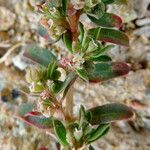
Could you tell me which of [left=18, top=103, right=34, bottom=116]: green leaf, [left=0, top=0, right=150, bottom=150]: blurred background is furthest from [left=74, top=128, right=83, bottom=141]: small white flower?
[left=0, top=0, right=150, bottom=150]: blurred background

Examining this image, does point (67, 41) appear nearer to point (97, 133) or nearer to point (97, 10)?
point (97, 10)

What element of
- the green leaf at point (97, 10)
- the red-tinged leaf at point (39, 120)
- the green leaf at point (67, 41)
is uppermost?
the green leaf at point (97, 10)

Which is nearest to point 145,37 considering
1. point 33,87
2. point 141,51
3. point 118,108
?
point 141,51

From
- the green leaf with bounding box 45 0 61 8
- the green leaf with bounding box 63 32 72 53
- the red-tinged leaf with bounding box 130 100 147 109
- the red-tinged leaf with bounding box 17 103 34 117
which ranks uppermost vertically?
the green leaf with bounding box 45 0 61 8

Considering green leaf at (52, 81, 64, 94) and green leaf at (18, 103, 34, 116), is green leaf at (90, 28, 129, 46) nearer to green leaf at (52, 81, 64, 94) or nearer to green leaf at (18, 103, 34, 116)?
green leaf at (52, 81, 64, 94)

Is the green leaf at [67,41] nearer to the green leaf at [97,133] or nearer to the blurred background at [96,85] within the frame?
the green leaf at [97,133]

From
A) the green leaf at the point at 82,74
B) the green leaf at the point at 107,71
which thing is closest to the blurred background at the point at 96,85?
the green leaf at the point at 107,71
